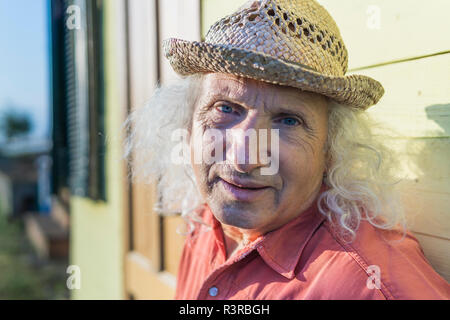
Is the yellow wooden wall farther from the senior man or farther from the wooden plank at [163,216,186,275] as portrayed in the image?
the wooden plank at [163,216,186,275]

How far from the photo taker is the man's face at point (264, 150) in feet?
3.65

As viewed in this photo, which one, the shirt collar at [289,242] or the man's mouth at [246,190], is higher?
the man's mouth at [246,190]

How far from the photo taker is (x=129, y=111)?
116 inches

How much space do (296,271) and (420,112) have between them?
0.69 metres

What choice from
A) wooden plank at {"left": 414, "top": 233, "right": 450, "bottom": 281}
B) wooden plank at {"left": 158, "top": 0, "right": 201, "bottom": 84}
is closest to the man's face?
wooden plank at {"left": 414, "top": 233, "right": 450, "bottom": 281}

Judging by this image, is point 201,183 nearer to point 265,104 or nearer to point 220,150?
point 220,150

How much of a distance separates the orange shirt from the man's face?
3.2 inches

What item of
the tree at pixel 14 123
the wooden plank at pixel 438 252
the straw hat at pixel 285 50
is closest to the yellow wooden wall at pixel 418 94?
the wooden plank at pixel 438 252

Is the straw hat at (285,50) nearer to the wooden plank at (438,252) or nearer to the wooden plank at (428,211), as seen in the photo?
the wooden plank at (428,211)

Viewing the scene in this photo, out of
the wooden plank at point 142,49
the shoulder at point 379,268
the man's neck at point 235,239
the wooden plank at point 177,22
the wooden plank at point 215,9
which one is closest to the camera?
the shoulder at point 379,268

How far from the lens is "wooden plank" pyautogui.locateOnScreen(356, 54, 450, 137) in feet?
4.02

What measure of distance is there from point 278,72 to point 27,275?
21.3 ft

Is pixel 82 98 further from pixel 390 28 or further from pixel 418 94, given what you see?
pixel 418 94

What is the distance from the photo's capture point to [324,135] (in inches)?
47.3
